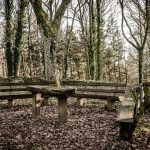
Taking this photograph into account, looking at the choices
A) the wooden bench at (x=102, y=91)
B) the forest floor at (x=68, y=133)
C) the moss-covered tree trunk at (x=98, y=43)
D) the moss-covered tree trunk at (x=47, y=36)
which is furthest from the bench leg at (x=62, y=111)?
the moss-covered tree trunk at (x=98, y=43)

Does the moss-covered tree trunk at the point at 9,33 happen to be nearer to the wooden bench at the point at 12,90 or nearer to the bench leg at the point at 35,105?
the wooden bench at the point at 12,90

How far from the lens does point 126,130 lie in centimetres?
744

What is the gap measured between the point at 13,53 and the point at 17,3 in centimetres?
456

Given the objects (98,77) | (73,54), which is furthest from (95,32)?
(73,54)

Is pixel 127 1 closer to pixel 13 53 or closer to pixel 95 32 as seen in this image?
pixel 95 32

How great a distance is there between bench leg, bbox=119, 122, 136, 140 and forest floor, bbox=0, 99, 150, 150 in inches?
5.2

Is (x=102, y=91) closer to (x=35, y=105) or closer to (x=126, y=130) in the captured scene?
(x=35, y=105)

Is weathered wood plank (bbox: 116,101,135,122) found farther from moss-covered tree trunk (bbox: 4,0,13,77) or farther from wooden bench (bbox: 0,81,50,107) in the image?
moss-covered tree trunk (bbox: 4,0,13,77)

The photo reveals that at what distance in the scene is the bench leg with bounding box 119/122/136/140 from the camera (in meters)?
7.31

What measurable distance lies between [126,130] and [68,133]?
1.95m

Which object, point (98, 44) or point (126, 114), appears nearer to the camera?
point (126, 114)

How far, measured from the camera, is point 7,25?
2767 centimetres

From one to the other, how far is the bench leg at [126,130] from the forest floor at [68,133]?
0.13 m

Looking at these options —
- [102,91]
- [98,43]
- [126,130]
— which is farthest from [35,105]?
[98,43]
